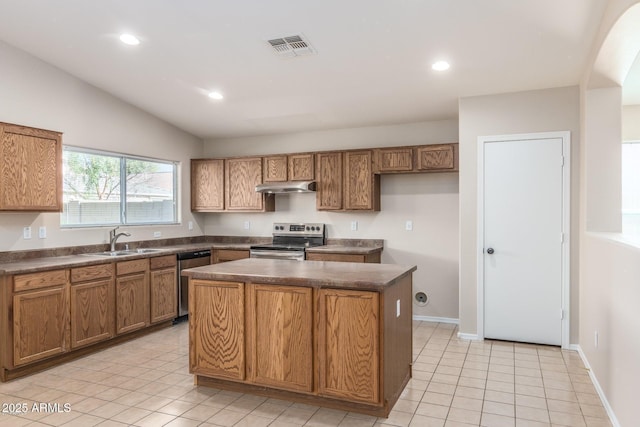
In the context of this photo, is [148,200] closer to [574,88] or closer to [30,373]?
[30,373]

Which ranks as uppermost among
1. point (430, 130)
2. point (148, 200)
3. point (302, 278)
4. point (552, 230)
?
point (430, 130)

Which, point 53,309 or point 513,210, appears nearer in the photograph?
point 53,309

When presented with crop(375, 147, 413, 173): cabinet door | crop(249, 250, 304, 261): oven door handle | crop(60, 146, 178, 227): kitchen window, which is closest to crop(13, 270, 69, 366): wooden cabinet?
crop(60, 146, 178, 227): kitchen window

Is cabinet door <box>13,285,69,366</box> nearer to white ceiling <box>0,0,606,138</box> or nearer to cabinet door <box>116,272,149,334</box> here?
cabinet door <box>116,272,149,334</box>

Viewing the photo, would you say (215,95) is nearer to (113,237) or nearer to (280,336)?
(113,237)

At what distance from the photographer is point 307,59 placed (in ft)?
12.7

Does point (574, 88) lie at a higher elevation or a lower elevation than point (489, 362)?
higher

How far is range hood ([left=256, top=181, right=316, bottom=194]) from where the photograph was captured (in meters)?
5.42

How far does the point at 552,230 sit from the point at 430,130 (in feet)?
6.03

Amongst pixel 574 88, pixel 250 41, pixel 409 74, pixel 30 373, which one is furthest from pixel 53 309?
pixel 574 88

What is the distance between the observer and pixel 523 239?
4293mm

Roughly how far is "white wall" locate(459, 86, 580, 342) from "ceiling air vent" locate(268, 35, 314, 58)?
1832mm

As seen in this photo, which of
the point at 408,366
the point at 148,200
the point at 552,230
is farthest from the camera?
the point at 148,200

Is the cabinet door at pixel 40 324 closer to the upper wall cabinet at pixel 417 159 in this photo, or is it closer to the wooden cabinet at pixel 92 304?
the wooden cabinet at pixel 92 304
